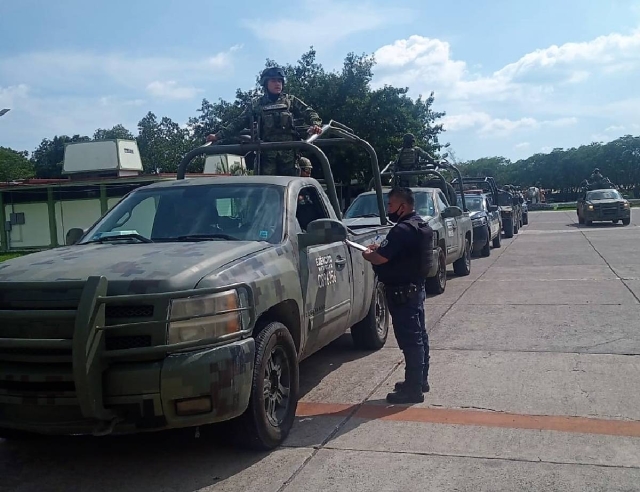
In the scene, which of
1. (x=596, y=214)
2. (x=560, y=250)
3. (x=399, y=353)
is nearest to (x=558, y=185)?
(x=596, y=214)

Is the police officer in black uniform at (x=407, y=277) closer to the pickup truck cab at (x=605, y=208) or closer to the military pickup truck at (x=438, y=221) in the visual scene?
the military pickup truck at (x=438, y=221)

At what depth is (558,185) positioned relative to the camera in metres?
93.6

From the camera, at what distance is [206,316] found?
4.07 meters

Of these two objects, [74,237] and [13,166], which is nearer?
[74,237]

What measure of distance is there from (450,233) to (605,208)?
19237mm

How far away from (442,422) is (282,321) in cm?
138

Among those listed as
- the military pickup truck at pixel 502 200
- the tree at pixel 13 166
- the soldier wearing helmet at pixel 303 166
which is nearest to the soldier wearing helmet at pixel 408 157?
the soldier wearing helmet at pixel 303 166

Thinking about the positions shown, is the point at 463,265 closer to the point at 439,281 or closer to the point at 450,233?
the point at 450,233

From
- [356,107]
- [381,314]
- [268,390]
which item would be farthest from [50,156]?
[268,390]

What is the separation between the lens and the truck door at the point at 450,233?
1215 centimetres

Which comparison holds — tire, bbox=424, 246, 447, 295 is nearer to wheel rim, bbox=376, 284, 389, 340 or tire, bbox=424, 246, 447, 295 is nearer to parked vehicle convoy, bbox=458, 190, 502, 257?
wheel rim, bbox=376, 284, 389, 340

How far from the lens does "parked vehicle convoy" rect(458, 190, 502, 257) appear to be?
17.9 meters

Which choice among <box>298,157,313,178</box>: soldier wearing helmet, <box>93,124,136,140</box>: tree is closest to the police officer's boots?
<box>298,157,313,178</box>: soldier wearing helmet

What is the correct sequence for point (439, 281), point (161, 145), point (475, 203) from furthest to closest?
Answer: 1. point (161, 145)
2. point (475, 203)
3. point (439, 281)
